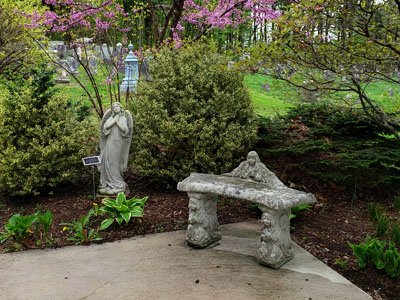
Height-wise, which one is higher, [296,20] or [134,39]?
[134,39]

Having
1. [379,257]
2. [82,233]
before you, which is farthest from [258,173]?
[82,233]

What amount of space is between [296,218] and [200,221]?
5.34ft

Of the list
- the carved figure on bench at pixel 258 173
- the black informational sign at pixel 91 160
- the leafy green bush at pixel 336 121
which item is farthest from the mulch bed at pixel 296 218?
the leafy green bush at pixel 336 121

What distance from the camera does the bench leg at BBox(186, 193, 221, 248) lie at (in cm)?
406

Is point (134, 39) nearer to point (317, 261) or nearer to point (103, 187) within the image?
point (103, 187)

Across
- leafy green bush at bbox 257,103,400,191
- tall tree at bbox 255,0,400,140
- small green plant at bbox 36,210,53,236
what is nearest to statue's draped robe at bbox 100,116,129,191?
small green plant at bbox 36,210,53,236

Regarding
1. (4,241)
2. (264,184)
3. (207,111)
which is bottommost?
(4,241)

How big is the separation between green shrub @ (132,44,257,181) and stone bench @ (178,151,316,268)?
132 centimetres

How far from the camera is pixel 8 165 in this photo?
5.32m

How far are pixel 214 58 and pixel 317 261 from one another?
3884 millimetres

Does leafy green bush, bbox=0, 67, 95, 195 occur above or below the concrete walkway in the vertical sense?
above

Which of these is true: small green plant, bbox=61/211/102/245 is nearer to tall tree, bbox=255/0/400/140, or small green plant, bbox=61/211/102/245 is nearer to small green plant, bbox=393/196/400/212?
tall tree, bbox=255/0/400/140

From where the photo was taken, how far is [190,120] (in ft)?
18.8

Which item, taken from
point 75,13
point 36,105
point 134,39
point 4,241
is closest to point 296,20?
point 36,105
